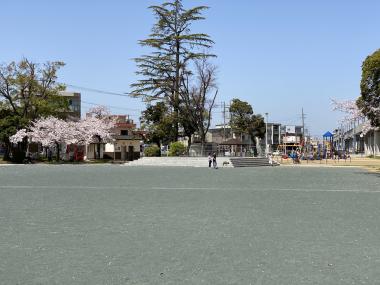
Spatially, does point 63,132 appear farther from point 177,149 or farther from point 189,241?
point 189,241

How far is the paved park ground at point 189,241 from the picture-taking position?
18.9 ft

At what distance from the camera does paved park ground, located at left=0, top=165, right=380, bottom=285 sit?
5.77 metres

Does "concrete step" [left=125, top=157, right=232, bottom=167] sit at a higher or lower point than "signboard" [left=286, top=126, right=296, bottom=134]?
lower

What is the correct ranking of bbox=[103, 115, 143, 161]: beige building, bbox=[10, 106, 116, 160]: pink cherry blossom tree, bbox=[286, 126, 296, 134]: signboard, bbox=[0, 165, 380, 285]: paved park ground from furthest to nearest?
bbox=[286, 126, 296, 134]: signboard, bbox=[103, 115, 143, 161]: beige building, bbox=[10, 106, 116, 160]: pink cherry blossom tree, bbox=[0, 165, 380, 285]: paved park ground

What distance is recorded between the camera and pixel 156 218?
1041 cm

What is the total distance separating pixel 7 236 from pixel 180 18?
4989cm

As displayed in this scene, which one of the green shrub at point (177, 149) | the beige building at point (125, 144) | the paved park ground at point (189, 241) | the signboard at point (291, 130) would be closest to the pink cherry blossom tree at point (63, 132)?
the beige building at point (125, 144)

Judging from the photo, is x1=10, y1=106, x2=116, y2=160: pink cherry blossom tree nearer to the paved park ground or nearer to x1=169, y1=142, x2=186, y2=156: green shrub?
x1=169, y1=142, x2=186, y2=156: green shrub

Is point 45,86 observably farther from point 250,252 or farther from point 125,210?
point 250,252

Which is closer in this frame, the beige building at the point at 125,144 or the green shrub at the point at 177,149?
the green shrub at the point at 177,149

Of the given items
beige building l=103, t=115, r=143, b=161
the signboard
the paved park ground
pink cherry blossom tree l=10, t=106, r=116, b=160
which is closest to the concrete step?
pink cherry blossom tree l=10, t=106, r=116, b=160

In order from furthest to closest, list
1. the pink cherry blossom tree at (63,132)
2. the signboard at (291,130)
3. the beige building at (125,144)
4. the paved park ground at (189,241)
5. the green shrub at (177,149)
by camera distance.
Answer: the signboard at (291,130) → the beige building at (125,144) → the pink cherry blossom tree at (63,132) → the green shrub at (177,149) → the paved park ground at (189,241)

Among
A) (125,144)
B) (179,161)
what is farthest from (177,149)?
(125,144)

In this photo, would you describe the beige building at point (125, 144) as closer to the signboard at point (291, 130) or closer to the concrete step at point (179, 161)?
the concrete step at point (179, 161)
